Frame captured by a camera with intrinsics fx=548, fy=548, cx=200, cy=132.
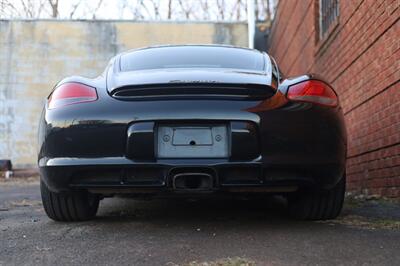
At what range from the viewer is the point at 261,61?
12.8 ft

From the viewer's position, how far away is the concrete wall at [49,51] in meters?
14.8

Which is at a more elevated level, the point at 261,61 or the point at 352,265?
the point at 261,61

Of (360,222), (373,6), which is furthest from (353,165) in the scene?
(360,222)

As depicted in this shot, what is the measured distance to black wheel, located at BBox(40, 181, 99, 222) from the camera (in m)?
3.63

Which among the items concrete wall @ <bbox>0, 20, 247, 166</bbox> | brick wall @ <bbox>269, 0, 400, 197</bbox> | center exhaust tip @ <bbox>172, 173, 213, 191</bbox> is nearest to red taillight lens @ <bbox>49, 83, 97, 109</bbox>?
center exhaust tip @ <bbox>172, 173, 213, 191</bbox>

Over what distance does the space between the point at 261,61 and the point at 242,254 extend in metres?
1.62

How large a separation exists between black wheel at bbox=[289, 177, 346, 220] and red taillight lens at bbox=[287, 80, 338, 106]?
1.79 ft

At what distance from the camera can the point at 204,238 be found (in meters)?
3.16

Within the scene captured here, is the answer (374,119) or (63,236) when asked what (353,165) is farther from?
(63,236)

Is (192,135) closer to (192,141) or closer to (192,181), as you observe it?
(192,141)

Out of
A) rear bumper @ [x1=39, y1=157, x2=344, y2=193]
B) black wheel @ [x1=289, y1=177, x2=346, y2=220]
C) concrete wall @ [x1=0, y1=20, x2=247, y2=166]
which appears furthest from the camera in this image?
concrete wall @ [x1=0, y1=20, x2=247, y2=166]

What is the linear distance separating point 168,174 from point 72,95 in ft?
2.60

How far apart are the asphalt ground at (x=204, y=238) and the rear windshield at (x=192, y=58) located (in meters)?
1.07

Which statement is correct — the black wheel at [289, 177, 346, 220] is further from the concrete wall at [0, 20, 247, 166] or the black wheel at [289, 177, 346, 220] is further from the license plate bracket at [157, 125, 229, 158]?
the concrete wall at [0, 20, 247, 166]
